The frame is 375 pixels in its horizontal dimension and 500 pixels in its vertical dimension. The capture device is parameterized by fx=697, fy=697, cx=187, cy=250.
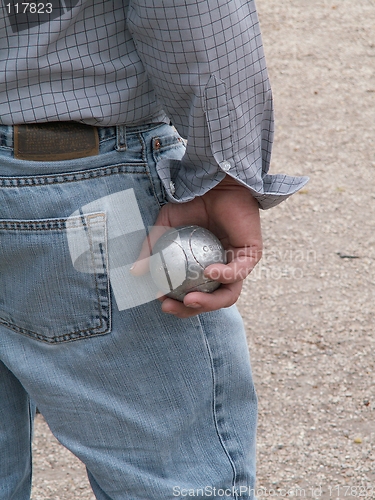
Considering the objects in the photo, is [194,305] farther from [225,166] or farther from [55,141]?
[55,141]

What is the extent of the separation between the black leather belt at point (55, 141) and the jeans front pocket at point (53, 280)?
0.38 feet

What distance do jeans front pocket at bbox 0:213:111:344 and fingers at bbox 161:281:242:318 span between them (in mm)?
121

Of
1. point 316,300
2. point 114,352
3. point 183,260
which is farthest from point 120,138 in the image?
point 316,300

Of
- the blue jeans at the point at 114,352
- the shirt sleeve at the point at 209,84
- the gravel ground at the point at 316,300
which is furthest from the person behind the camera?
the gravel ground at the point at 316,300

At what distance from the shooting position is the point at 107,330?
4.36 feet

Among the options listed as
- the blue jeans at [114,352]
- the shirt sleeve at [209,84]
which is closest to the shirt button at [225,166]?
the shirt sleeve at [209,84]

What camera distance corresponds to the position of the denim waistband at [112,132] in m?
1.25

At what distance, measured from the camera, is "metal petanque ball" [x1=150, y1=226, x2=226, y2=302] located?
4.32 feet

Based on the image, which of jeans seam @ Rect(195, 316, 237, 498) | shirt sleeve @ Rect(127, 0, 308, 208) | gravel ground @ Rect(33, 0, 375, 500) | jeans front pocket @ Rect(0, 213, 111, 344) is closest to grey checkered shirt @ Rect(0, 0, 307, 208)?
shirt sleeve @ Rect(127, 0, 308, 208)

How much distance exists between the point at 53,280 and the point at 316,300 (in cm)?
214

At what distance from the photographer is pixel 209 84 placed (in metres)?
1.21

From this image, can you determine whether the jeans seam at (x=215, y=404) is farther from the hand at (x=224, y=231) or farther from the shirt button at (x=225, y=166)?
the shirt button at (x=225, y=166)

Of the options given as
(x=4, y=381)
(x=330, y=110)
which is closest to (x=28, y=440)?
(x=4, y=381)

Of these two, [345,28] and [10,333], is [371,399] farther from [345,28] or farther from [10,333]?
[345,28]
